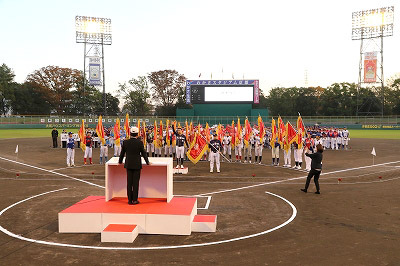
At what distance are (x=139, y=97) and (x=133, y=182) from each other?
8248 cm

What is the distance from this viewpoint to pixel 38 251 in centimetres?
753

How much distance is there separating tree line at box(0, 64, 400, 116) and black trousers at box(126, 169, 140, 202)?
78.3 metres

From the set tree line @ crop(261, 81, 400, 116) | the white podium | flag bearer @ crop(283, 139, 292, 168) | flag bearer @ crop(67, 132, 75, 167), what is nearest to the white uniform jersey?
flag bearer @ crop(283, 139, 292, 168)

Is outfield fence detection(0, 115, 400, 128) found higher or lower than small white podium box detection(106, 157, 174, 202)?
higher

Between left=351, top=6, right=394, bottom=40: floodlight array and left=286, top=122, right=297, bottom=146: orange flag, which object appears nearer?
left=286, top=122, right=297, bottom=146: orange flag

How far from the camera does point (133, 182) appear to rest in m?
9.57

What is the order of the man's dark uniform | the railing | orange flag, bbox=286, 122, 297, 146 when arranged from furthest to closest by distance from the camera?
the railing < orange flag, bbox=286, 122, 297, 146 < the man's dark uniform

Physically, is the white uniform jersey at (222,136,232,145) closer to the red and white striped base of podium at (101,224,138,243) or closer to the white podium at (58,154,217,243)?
the white podium at (58,154,217,243)

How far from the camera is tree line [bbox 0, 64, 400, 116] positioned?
82.8 m

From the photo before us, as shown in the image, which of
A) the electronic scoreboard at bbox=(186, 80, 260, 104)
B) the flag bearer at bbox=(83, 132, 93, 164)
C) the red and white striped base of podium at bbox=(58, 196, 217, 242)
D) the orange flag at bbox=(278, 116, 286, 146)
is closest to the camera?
the red and white striped base of podium at bbox=(58, 196, 217, 242)

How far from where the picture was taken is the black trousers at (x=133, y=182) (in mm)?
9498

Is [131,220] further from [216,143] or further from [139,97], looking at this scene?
[139,97]

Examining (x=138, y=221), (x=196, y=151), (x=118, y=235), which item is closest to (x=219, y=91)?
(x=196, y=151)

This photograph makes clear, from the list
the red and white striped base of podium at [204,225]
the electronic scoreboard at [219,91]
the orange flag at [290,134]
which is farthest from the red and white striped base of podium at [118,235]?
the electronic scoreboard at [219,91]
